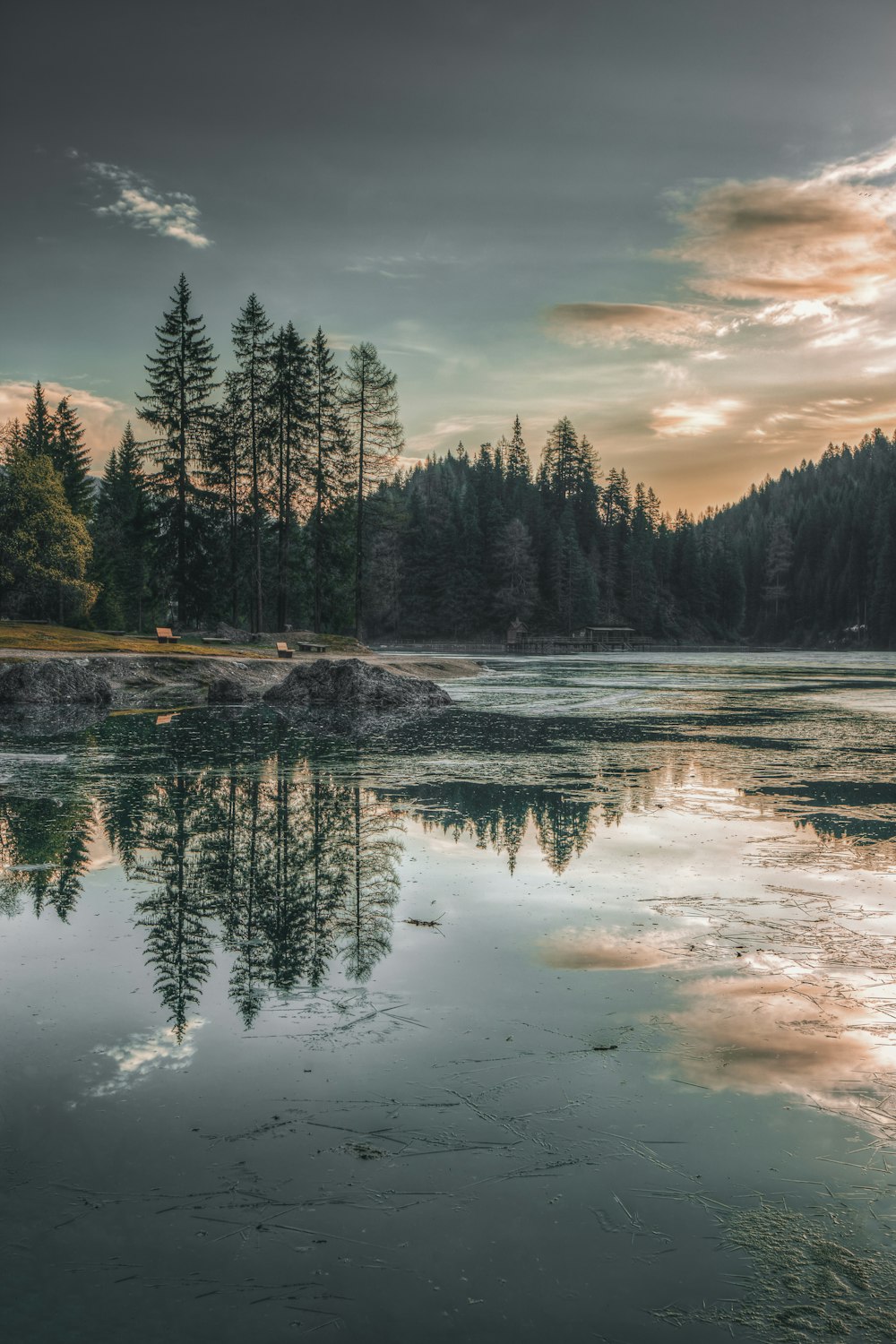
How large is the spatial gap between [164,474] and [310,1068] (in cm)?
5218

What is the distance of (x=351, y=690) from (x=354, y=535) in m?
48.9

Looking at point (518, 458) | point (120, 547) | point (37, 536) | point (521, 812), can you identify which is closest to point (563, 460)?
point (518, 458)

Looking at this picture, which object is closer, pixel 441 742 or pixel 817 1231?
pixel 817 1231

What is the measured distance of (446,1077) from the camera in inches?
145

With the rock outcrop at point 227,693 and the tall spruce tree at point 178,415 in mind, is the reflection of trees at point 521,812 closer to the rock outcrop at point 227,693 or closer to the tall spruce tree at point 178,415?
the rock outcrop at point 227,693

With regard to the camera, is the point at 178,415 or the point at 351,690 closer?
the point at 351,690

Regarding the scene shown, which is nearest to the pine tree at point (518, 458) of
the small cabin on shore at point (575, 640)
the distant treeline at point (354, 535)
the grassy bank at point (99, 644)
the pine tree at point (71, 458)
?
the distant treeline at point (354, 535)

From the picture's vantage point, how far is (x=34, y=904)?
618cm

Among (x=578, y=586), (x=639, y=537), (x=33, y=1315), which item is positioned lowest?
(x=33, y=1315)

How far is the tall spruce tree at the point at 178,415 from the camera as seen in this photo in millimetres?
51281

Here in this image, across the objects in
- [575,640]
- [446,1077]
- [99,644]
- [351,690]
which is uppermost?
[575,640]

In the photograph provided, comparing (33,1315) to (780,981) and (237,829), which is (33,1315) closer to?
(780,981)

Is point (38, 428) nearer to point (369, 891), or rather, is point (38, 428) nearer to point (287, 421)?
point (287, 421)

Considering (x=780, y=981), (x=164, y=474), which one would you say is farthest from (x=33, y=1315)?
(x=164, y=474)
